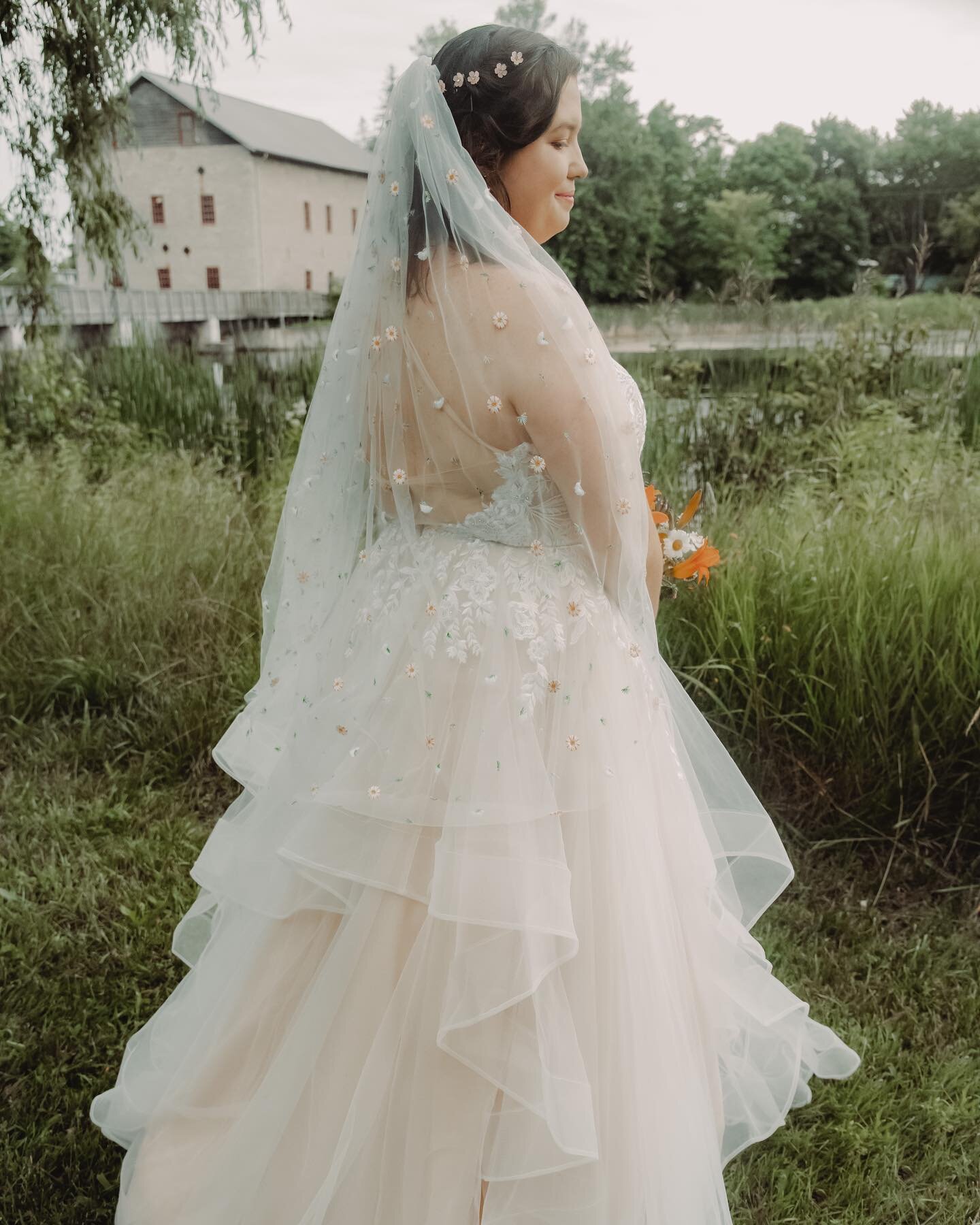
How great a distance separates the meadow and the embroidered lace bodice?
1.31 meters

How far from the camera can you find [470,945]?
4.30 ft

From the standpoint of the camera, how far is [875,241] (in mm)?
39688

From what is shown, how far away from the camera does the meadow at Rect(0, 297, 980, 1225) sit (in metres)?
1.97

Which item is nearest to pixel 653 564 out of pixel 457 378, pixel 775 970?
pixel 457 378

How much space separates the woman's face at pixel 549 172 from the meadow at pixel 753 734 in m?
1.65

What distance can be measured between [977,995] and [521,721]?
160cm

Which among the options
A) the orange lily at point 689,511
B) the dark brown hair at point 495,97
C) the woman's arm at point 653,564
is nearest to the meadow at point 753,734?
the orange lily at point 689,511

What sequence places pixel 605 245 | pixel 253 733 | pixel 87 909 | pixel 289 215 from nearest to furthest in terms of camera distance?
pixel 253 733
pixel 87 909
pixel 289 215
pixel 605 245

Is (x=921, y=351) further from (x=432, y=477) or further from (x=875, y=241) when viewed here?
(x=875, y=241)

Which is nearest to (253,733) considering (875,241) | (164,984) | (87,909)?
(164,984)

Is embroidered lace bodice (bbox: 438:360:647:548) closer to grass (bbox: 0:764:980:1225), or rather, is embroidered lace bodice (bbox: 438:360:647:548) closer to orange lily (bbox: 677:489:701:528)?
orange lily (bbox: 677:489:701:528)

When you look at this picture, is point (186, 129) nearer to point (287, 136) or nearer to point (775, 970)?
point (287, 136)

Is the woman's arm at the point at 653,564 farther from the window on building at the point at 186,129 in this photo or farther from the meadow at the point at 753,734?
the window on building at the point at 186,129

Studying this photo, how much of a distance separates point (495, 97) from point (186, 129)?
3127 cm
